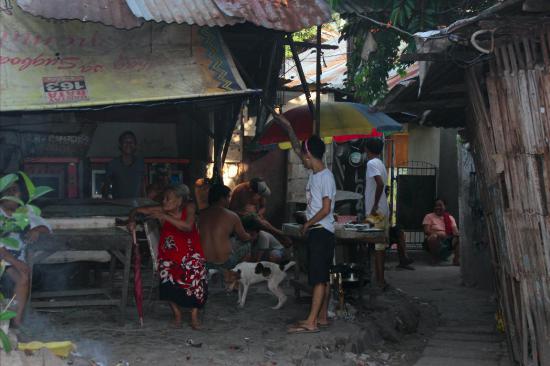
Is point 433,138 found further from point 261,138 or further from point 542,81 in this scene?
point 542,81

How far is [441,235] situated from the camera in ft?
45.9

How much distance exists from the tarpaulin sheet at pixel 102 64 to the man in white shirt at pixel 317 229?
99 cm

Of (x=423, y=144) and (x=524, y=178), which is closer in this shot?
(x=524, y=178)

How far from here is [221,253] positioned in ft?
27.3

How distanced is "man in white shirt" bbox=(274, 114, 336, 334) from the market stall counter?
65.0 inches

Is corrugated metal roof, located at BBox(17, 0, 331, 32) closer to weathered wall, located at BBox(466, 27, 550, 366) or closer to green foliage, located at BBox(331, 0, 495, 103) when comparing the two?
green foliage, located at BBox(331, 0, 495, 103)

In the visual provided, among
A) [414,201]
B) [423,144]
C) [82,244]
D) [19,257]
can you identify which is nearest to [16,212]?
[19,257]

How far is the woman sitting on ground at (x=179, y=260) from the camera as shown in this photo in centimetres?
696

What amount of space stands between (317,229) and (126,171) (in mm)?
3258

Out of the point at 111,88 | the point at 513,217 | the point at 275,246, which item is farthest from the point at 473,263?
the point at 111,88

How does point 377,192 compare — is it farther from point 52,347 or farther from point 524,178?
point 52,347

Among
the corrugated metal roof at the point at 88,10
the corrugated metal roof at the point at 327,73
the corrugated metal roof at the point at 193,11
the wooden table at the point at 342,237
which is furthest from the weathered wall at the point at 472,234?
the corrugated metal roof at the point at 88,10

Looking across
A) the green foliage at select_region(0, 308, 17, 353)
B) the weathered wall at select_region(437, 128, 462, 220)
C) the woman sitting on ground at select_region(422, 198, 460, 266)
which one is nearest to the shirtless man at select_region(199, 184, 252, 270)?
the green foliage at select_region(0, 308, 17, 353)

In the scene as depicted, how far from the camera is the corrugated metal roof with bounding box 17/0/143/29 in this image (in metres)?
6.12
